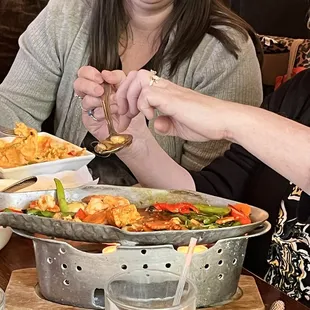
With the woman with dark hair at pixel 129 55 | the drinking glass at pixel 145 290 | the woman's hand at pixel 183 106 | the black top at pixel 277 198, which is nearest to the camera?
the drinking glass at pixel 145 290

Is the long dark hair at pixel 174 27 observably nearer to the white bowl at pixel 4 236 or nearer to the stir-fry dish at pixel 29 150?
the stir-fry dish at pixel 29 150

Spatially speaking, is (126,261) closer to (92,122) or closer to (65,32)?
(92,122)

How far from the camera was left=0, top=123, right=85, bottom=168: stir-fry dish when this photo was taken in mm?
1266

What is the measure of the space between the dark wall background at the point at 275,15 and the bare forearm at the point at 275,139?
2236 mm

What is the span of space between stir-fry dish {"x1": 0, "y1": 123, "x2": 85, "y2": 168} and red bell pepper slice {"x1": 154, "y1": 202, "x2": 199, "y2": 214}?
40 cm

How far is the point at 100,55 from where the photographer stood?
69.4 inches

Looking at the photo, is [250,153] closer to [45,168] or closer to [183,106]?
[183,106]

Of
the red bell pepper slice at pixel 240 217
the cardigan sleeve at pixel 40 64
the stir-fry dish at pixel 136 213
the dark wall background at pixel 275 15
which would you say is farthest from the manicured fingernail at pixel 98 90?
the dark wall background at pixel 275 15

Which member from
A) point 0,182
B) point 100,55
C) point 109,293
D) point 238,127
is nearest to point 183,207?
point 238,127

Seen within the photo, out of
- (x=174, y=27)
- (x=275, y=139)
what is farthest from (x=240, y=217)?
(x=174, y=27)

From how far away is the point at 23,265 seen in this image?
38.1 inches

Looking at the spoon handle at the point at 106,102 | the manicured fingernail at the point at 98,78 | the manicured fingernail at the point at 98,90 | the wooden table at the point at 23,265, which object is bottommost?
the wooden table at the point at 23,265

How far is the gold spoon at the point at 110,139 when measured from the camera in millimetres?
1179

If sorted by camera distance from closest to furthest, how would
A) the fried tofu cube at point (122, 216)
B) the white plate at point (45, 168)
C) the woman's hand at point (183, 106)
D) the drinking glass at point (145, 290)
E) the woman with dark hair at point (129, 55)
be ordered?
the drinking glass at point (145, 290) → the fried tofu cube at point (122, 216) → the woman's hand at point (183, 106) → the white plate at point (45, 168) → the woman with dark hair at point (129, 55)
